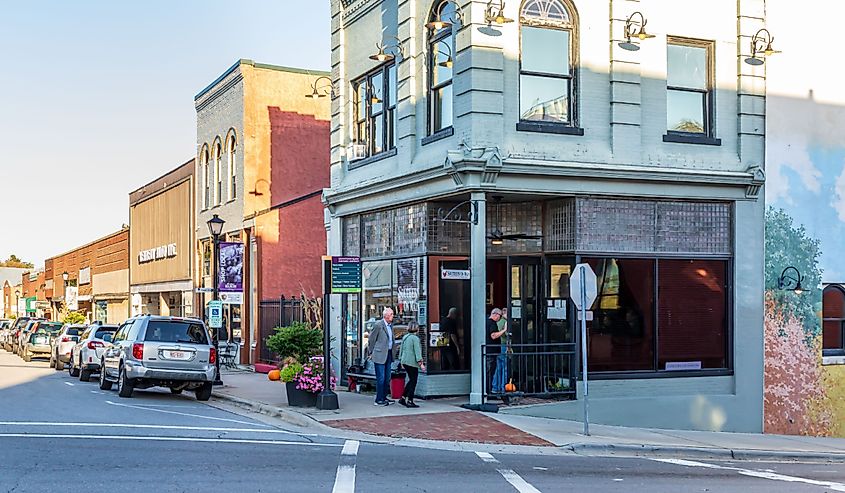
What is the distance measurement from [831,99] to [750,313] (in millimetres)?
4922

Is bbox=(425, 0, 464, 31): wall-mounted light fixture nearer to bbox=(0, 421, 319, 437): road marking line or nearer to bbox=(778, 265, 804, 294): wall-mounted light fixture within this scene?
bbox=(0, 421, 319, 437): road marking line

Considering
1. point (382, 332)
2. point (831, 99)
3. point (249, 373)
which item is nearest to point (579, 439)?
point (382, 332)

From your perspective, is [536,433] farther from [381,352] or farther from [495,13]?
[495,13]

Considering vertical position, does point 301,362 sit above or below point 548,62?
below

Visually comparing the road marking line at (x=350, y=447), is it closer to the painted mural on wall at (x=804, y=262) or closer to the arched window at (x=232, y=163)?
the painted mural on wall at (x=804, y=262)

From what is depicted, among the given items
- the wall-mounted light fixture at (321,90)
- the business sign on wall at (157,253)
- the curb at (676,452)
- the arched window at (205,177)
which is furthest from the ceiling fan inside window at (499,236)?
the business sign on wall at (157,253)

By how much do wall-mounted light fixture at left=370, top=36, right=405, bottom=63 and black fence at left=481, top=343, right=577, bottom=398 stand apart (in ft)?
20.7

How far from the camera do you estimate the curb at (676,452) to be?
14.6 meters

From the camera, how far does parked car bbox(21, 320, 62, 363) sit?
131 ft

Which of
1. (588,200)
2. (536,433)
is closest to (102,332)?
(588,200)

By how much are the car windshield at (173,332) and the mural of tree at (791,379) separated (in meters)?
11.5

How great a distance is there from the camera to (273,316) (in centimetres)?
2995

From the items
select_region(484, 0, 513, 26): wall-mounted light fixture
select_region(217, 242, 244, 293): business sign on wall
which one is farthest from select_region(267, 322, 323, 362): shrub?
select_region(217, 242, 244, 293): business sign on wall

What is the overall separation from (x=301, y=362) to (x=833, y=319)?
1110cm
